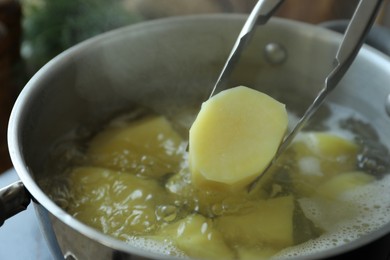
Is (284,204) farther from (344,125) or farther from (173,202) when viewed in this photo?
(344,125)

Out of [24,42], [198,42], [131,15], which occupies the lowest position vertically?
[24,42]

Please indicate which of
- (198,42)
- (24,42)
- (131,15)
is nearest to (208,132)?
(198,42)

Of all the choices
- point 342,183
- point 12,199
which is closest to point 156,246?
point 12,199

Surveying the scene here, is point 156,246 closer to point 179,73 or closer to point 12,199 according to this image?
point 12,199

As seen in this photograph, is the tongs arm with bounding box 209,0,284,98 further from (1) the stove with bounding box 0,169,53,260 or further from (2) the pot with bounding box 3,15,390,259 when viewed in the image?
(1) the stove with bounding box 0,169,53,260

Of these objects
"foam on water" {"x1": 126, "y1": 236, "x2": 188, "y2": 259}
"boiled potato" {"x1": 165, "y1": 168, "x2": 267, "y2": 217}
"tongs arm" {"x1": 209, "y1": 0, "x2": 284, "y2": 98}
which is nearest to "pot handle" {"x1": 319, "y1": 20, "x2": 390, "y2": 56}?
"tongs arm" {"x1": 209, "y1": 0, "x2": 284, "y2": 98}

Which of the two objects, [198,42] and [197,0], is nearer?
[198,42]
